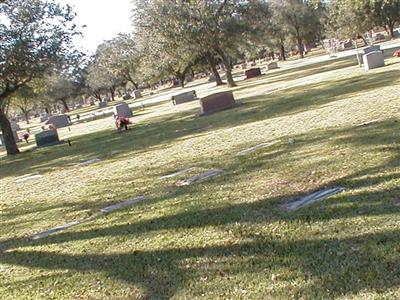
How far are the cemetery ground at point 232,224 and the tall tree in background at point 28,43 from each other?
9220mm

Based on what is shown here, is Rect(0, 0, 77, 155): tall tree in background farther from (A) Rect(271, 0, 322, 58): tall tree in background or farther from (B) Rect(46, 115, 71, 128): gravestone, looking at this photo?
(A) Rect(271, 0, 322, 58): tall tree in background

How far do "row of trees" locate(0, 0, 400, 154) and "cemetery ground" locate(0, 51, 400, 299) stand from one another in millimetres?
9985

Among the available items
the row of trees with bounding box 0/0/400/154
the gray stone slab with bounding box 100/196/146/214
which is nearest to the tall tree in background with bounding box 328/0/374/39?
the row of trees with bounding box 0/0/400/154

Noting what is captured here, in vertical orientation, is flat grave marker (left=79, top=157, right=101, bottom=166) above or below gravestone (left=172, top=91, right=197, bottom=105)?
below

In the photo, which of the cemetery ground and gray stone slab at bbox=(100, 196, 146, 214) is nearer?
the cemetery ground

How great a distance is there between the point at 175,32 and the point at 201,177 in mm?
25632

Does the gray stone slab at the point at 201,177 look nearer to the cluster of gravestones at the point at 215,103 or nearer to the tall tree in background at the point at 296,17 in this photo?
the cluster of gravestones at the point at 215,103

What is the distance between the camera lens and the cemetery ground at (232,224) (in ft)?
12.4

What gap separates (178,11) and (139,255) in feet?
94.9

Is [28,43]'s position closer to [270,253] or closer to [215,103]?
[215,103]

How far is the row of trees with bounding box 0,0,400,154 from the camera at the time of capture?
63.1ft

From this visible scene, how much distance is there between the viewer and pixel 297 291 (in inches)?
135

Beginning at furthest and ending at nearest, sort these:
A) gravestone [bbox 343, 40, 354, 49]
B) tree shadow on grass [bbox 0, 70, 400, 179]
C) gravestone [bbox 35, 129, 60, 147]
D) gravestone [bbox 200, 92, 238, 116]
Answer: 1. gravestone [bbox 343, 40, 354, 49]
2. gravestone [bbox 35, 129, 60, 147]
3. gravestone [bbox 200, 92, 238, 116]
4. tree shadow on grass [bbox 0, 70, 400, 179]

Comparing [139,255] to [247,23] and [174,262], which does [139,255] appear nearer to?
[174,262]
